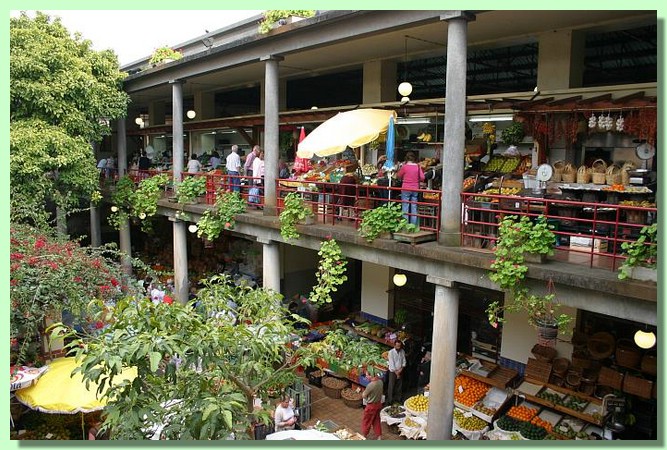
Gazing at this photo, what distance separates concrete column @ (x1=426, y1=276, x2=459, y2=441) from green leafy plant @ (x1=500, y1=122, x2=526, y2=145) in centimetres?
412

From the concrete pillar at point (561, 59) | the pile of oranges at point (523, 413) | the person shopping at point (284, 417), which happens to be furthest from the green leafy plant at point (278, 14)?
the pile of oranges at point (523, 413)

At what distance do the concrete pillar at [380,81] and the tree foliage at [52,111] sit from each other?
812 cm

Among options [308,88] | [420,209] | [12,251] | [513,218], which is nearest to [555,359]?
[420,209]

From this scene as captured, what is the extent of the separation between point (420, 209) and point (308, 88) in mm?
10904

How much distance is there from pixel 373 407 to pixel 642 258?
6200mm

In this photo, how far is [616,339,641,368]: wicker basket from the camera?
11.0 metres

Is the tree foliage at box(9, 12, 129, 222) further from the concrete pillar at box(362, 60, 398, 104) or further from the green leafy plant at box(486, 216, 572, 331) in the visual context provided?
the green leafy plant at box(486, 216, 572, 331)

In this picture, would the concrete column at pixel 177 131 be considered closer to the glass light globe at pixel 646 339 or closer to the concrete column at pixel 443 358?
the concrete column at pixel 443 358

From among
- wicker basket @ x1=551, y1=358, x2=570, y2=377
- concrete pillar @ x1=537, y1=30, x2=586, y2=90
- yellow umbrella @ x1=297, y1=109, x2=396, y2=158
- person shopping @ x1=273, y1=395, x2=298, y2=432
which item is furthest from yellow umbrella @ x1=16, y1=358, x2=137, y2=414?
concrete pillar @ x1=537, y1=30, x2=586, y2=90

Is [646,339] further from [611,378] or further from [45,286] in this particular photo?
[45,286]

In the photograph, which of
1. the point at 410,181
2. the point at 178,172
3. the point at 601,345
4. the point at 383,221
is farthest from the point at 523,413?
the point at 178,172

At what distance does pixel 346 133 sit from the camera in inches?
424

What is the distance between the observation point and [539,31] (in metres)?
11.3

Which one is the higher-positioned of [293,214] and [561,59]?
[561,59]
